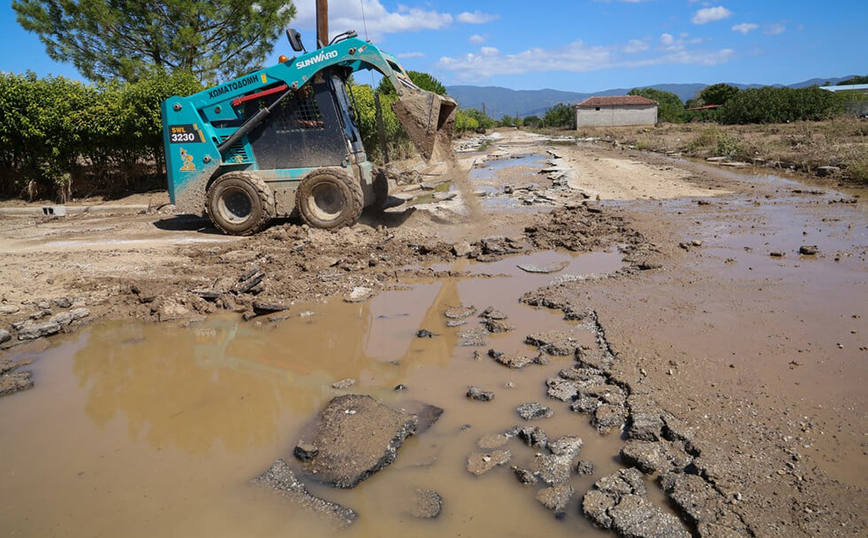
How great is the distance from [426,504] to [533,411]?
1.21 m

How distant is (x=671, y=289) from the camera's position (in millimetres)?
6617

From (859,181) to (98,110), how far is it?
1874 cm

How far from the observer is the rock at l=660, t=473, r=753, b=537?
288 centimetres

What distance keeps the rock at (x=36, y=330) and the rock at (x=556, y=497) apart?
17.3 feet

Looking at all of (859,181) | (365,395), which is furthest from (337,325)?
(859,181)

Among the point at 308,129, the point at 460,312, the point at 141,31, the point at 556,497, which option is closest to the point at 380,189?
the point at 308,129

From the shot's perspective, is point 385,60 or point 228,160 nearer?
point 385,60

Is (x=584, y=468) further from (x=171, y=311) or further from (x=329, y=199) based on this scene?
(x=329, y=199)

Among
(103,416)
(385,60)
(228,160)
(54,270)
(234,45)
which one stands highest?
(234,45)

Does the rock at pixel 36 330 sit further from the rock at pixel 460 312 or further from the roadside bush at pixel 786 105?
the roadside bush at pixel 786 105

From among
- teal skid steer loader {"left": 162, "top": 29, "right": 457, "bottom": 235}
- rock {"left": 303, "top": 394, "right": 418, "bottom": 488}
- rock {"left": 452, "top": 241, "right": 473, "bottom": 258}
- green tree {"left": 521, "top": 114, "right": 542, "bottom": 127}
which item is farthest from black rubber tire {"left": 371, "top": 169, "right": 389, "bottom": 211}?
green tree {"left": 521, "top": 114, "right": 542, "bottom": 127}

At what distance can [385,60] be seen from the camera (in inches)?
344

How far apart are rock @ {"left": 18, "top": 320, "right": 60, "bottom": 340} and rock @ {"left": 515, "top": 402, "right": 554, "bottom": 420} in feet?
16.0

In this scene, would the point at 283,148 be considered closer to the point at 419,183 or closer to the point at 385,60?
the point at 385,60
